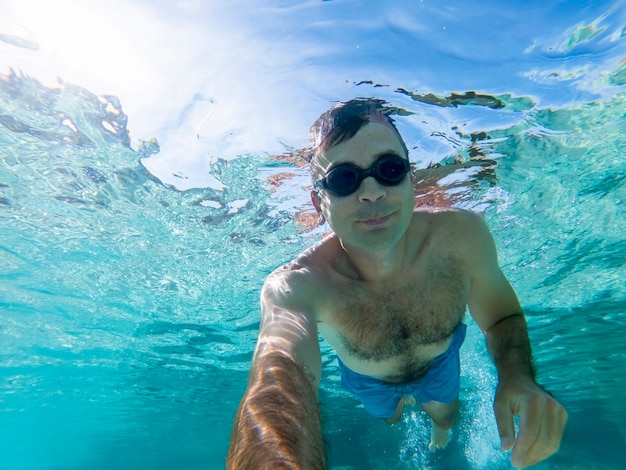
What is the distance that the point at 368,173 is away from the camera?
3920mm

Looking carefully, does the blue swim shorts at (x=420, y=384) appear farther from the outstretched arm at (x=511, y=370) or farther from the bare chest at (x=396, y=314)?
the outstretched arm at (x=511, y=370)

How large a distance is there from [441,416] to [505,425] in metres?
6.19

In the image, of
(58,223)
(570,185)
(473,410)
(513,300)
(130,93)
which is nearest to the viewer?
(513,300)

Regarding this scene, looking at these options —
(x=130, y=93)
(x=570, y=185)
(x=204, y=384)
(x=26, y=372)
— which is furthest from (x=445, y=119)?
(x=26, y=372)

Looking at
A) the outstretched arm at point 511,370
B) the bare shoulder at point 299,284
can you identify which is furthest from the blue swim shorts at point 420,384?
the bare shoulder at point 299,284

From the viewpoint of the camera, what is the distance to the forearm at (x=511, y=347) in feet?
10.6

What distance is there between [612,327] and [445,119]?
17082mm

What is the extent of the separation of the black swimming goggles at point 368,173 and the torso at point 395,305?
1.08 metres

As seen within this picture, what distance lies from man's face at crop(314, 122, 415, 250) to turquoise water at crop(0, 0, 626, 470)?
6.40ft

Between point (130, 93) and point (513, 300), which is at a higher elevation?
point (130, 93)

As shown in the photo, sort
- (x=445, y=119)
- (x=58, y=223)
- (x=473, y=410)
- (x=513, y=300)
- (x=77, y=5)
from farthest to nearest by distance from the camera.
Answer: (x=473, y=410) < (x=58, y=223) < (x=445, y=119) < (x=77, y=5) < (x=513, y=300)

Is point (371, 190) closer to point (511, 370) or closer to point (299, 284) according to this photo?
point (299, 284)

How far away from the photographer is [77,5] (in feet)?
17.0

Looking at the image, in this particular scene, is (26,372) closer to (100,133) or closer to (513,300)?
(100,133)
